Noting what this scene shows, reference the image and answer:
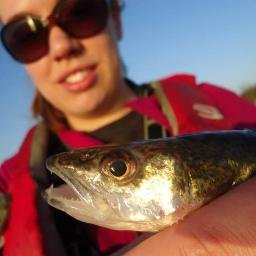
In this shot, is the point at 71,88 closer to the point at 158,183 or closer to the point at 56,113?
the point at 56,113

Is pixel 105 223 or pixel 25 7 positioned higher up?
pixel 25 7

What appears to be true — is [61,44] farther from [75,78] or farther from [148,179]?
[148,179]

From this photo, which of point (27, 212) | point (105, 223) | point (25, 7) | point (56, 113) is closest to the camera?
point (105, 223)

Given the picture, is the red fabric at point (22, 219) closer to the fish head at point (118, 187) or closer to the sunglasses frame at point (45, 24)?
the sunglasses frame at point (45, 24)

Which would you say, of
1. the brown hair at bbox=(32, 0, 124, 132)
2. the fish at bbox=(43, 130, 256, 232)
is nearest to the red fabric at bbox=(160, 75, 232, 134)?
the brown hair at bbox=(32, 0, 124, 132)

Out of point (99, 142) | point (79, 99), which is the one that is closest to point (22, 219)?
point (99, 142)

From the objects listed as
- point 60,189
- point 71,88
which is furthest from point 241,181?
point 71,88
